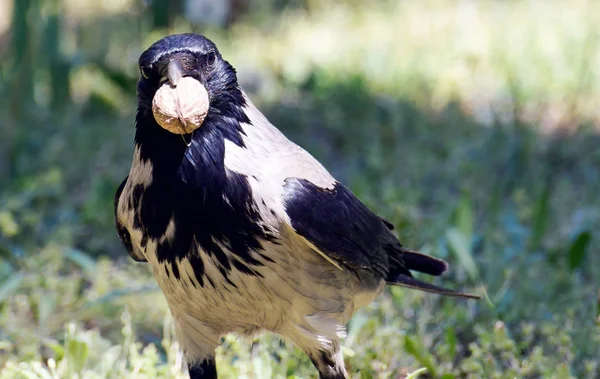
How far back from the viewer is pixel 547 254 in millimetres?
4398

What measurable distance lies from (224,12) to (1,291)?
4865 mm

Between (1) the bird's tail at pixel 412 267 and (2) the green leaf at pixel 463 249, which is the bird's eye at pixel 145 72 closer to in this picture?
(1) the bird's tail at pixel 412 267

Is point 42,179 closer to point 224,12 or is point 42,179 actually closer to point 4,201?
point 4,201

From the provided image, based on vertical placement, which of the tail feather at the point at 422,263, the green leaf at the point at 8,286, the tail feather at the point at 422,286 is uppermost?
the tail feather at the point at 422,263

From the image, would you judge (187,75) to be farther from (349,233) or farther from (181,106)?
(349,233)

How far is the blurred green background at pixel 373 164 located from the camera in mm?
3482

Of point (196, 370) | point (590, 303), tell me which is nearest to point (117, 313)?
point (196, 370)

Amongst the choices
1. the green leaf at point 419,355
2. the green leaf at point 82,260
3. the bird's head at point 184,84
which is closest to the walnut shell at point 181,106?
the bird's head at point 184,84

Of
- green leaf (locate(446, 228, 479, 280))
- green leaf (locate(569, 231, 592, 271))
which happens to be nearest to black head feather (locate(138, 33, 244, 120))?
green leaf (locate(446, 228, 479, 280))

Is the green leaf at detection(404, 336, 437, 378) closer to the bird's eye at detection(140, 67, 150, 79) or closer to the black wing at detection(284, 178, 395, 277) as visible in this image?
the black wing at detection(284, 178, 395, 277)

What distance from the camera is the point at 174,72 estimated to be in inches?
99.0

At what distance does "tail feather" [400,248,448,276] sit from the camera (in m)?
3.36

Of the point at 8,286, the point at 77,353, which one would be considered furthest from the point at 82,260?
the point at 77,353

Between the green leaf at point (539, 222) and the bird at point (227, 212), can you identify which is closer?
the bird at point (227, 212)
